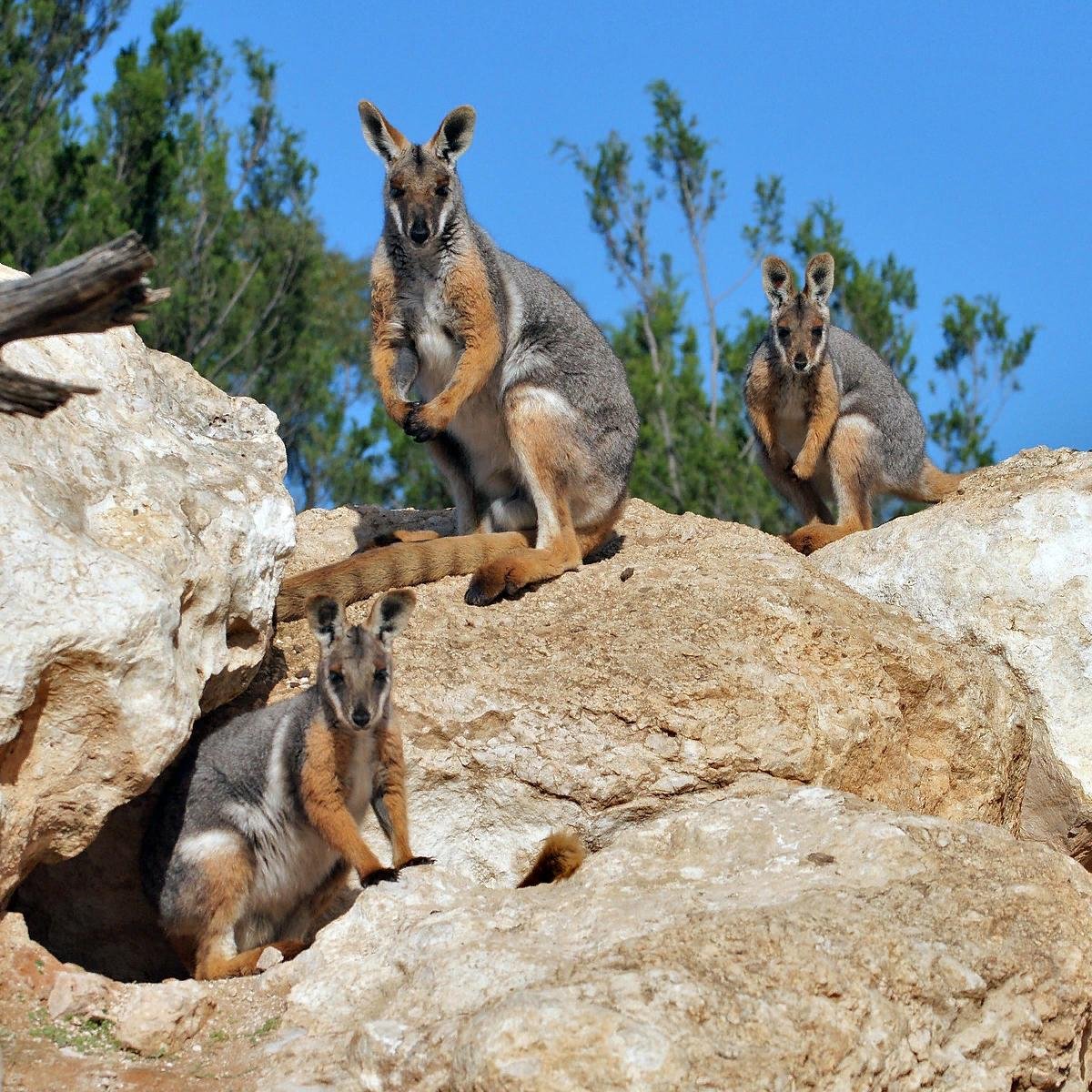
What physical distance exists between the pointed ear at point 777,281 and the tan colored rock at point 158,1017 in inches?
264

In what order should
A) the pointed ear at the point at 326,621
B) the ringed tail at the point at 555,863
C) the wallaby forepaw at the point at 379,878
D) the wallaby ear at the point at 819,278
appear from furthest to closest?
the wallaby ear at the point at 819,278 < the pointed ear at the point at 326,621 < the ringed tail at the point at 555,863 < the wallaby forepaw at the point at 379,878

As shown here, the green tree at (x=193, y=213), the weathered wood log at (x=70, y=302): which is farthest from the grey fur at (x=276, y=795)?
the green tree at (x=193, y=213)

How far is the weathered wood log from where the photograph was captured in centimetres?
442

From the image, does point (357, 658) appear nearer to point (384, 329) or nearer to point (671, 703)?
point (671, 703)

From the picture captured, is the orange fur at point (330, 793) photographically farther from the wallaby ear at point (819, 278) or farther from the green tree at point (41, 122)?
the green tree at point (41, 122)

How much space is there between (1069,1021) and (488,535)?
13.6 feet

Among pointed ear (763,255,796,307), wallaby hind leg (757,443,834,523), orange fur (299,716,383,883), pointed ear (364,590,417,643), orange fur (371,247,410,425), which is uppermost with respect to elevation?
pointed ear (763,255,796,307)

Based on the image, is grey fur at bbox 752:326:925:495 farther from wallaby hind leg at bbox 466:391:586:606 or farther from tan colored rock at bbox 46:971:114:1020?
tan colored rock at bbox 46:971:114:1020

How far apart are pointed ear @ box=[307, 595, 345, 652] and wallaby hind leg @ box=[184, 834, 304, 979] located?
35.0 inches

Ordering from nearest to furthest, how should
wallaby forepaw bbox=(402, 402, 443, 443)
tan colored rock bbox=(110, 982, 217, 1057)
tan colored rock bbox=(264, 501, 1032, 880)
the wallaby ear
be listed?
1. tan colored rock bbox=(110, 982, 217, 1057)
2. tan colored rock bbox=(264, 501, 1032, 880)
3. wallaby forepaw bbox=(402, 402, 443, 443)
4. the wallaby ear

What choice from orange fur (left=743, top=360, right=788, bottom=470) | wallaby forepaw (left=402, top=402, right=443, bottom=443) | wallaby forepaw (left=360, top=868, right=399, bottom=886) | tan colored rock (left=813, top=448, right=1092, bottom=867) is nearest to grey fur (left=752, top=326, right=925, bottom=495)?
orange fur (left=743, top=360, right=788, bottom=470)

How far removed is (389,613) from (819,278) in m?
5.38

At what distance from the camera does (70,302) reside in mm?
4500

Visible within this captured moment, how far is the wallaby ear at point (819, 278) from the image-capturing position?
1004 cm
